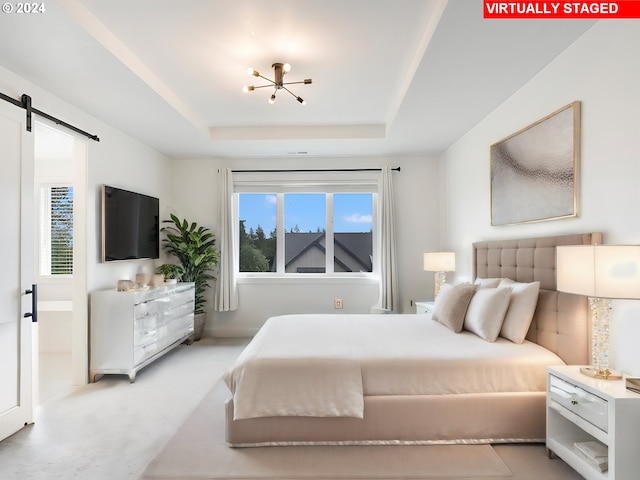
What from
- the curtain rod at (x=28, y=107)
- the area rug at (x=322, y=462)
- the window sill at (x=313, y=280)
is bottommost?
the area rug at (x=322, y=462)

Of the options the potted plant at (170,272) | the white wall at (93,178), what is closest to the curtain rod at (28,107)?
the white wall at (93,178)

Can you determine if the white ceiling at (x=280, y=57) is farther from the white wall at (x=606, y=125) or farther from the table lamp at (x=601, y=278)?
the table lamp at (x=601, y=278)

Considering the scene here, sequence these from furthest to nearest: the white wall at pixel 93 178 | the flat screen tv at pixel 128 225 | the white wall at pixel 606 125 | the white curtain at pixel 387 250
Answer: the white curtain at pixel 387 250 < the flat screen tv at pixel 128 225 < the white wall at pixel 93 178 < the white wall at pixel 606 125

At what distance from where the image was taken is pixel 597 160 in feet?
7.44

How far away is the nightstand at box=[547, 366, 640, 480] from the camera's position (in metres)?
1.70

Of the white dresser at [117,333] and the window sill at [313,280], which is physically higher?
the window sill at [313,280]

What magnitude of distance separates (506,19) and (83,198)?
3.58 m

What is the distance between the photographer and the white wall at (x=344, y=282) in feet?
17.6

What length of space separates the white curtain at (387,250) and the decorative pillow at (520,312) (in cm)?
240

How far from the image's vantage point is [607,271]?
1.84 meters

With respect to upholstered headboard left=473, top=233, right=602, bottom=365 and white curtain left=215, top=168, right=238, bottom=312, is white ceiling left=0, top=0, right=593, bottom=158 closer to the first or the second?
white curtain left=215, top=168, right=238, bottom=312

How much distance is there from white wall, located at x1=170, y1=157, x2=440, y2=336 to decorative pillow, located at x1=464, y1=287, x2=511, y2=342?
247 cm

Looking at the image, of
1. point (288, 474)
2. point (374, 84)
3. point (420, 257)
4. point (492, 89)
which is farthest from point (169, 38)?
point (420, 257)

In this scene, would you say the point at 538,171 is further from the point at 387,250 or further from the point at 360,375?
the point at 387,250
